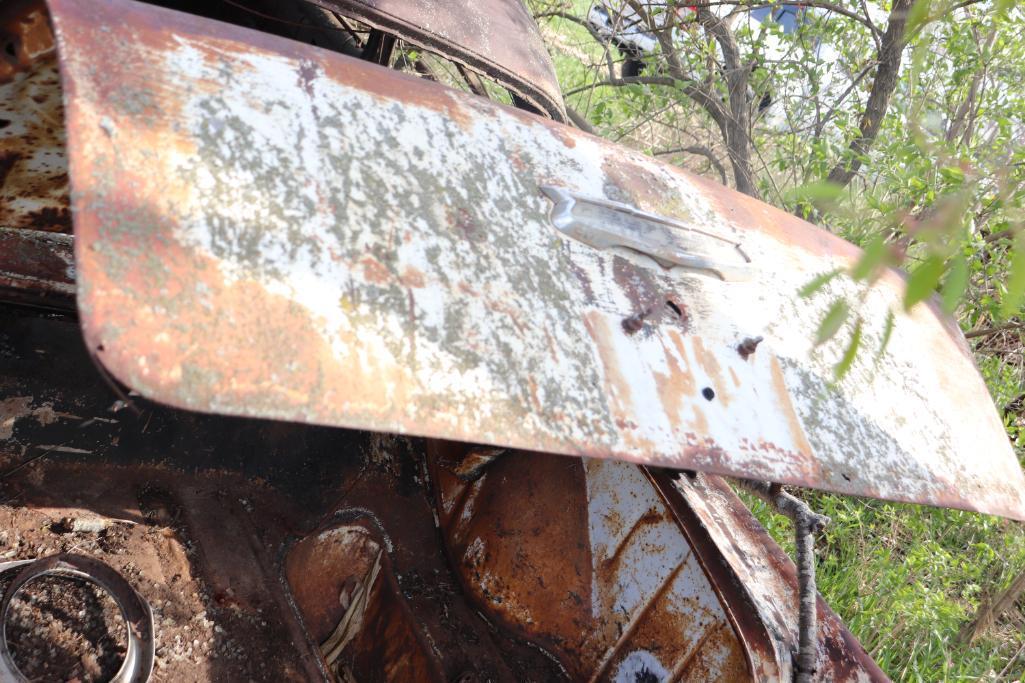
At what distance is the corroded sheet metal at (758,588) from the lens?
5.16ft

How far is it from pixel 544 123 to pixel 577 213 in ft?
0.85

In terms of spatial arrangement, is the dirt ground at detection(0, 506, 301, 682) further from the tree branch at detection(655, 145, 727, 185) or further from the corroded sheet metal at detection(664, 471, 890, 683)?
Answer: the tree branch at detection(655, 145, 727, 185)

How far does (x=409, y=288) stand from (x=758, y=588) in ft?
3.32

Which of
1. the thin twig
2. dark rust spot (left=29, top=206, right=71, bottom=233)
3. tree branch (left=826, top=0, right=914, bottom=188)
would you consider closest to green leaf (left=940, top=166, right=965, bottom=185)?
the thin twig

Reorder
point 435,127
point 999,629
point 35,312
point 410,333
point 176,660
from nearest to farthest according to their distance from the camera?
point 410,333 → point 435,127 → point 176,660 → point 35,312 → point 999,629

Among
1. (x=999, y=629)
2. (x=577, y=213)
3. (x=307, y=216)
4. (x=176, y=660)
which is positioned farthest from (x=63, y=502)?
(x=999, y=629)

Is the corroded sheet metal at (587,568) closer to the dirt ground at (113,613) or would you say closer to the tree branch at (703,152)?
the dirt ground at (113,613)

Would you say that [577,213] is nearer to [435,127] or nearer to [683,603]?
[435,127]

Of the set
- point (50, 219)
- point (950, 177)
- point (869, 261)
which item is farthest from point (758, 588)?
point (950, 177)

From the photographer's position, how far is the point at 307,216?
106 centimetres

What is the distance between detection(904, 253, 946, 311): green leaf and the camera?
0.71 metres

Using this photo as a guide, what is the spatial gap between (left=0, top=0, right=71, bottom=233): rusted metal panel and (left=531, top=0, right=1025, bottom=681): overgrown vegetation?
6.17ft

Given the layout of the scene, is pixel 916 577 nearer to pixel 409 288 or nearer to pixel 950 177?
pixel 950 177

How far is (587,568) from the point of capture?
6.25 feet
